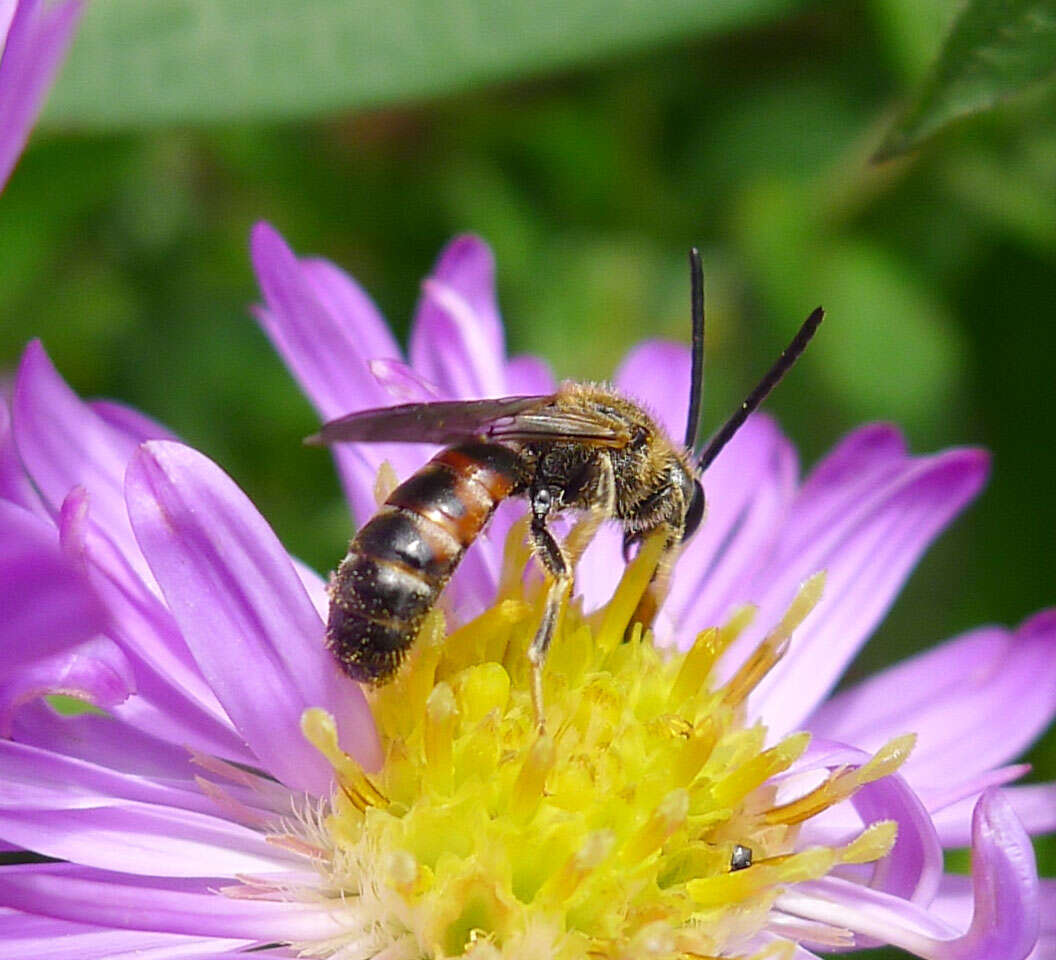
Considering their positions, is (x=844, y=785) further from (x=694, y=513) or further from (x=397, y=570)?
(x=397, y=570)

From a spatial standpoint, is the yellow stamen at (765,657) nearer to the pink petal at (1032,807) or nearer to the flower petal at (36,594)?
the pink petal at (1032,807)

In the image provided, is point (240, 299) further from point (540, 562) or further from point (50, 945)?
point (50, 945)

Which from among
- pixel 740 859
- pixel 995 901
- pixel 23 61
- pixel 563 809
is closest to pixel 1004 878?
pixel 995 901

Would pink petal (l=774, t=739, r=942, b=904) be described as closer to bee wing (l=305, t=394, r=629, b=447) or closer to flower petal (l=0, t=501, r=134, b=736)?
bee wing (l=305, t=394, r=629, b=447)

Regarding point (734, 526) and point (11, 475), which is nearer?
point (11, 475)

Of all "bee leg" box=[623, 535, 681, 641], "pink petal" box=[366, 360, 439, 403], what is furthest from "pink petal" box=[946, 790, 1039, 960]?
"pink petal" box=[366, 360, 439, 403]

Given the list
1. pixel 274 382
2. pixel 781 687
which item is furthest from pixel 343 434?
pixel 274 382
